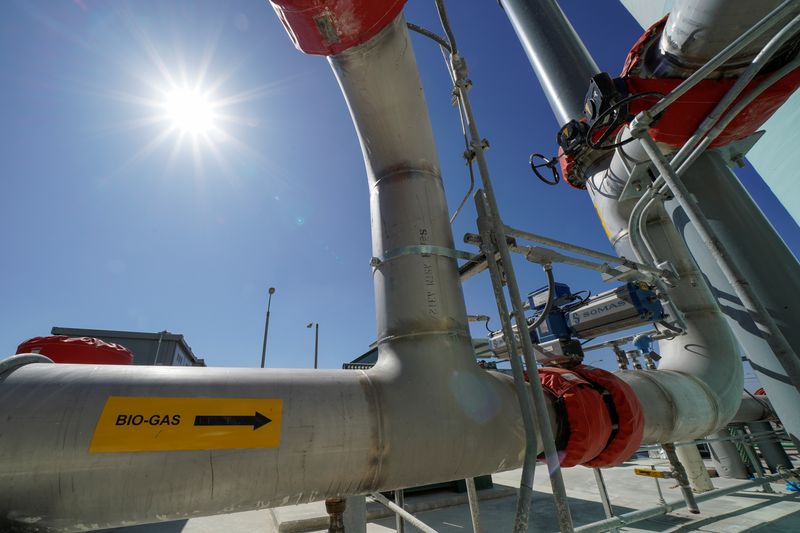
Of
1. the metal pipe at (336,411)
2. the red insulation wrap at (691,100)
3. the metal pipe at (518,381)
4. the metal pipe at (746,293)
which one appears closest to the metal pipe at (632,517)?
the metal pipe at (518,381)

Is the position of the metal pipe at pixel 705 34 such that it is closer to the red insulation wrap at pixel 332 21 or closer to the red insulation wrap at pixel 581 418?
the red insulation wrap at pixel 332 21

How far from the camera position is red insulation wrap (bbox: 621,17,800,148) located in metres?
2.42

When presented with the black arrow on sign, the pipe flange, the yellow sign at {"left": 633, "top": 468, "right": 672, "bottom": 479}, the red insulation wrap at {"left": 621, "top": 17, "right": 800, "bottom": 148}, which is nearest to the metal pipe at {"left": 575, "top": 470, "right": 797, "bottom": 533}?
the yellow sign at {"left": 633, "top": 468, "right": 672, "bottom": 479}

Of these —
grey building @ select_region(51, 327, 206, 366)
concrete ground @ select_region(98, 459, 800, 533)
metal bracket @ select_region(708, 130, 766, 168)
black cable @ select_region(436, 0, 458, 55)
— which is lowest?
concrete ground @ select_region(98, 459, 800, 533)

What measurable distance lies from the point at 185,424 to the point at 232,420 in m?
0.15

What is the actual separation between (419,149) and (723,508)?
7966 mm

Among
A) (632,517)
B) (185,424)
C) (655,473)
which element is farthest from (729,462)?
(185,424)

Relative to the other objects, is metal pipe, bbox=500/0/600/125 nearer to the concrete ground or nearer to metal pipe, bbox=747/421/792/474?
the concrete ground

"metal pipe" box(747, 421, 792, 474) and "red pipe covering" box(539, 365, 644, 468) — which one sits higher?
"red pipe covering" box(539, 365, 644, 468)

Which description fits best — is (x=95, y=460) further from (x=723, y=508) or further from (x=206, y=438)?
(x=723, y=508)

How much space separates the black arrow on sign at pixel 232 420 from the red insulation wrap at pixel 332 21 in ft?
6.08

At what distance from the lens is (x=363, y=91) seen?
2107mm

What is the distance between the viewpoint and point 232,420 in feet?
4.08

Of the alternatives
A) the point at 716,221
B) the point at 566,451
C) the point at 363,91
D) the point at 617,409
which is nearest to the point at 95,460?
the point at 566,451
